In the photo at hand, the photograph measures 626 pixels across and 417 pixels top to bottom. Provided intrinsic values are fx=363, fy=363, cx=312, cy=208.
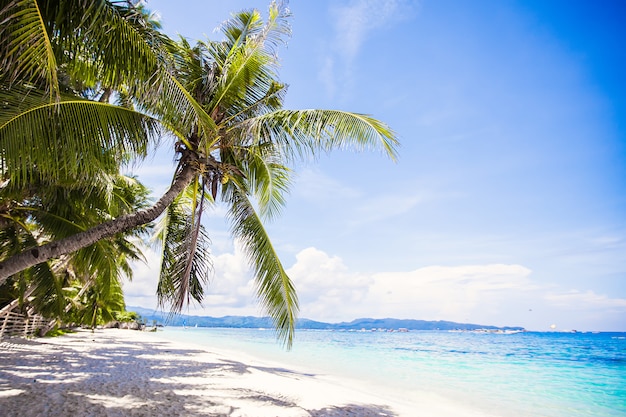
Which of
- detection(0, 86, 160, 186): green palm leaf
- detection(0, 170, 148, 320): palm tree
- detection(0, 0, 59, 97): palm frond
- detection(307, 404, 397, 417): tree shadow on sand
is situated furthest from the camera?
detection(0, 170, 148, 320): palm tree

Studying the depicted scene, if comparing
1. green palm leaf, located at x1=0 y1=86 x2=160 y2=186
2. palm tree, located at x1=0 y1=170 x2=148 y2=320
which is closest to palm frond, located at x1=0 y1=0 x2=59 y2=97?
green palm leaf, located at x1=0 y1=86 x2=160 y2=186

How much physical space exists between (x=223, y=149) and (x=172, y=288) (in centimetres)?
219

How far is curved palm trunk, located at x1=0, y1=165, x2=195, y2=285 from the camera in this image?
3389mm

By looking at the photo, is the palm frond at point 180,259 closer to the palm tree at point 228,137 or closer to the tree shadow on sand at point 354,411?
the palm tree at point 228,137

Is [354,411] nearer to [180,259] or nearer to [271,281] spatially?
[271,281]

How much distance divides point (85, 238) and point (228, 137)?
2.21m

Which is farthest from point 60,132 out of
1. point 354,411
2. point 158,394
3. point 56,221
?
point 354,411

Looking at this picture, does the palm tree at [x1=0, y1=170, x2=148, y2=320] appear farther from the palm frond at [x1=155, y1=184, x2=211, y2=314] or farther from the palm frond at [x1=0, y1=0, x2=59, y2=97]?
the palm frond at [x1=0, y1=0, x2=59, y2=97]

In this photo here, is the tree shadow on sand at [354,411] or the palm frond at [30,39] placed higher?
the palm frond at [30,39]

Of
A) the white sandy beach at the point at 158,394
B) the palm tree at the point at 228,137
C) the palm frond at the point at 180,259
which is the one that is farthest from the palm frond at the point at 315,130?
the white sandy beach at the point at 158,394

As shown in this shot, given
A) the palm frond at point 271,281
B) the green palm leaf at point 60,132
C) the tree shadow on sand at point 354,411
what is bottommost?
the tree shadow on sand at point 354,411

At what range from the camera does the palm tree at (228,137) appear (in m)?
4.03

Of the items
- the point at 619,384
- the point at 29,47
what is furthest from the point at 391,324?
the point at 29,47

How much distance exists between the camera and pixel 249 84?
5547 mm
